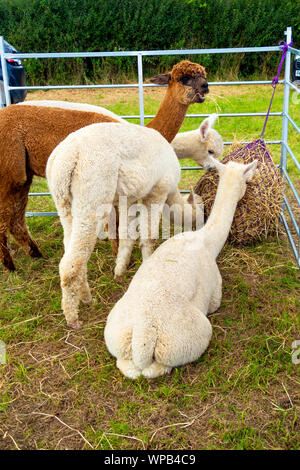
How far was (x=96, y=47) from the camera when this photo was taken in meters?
11.2

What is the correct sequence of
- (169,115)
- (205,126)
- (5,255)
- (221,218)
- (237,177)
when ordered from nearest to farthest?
(221,218)
(237,177)
(5,255)
(169,115)
(205,126)

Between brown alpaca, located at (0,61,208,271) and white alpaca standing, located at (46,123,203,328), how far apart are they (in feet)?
1.80

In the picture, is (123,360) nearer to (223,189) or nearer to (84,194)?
(84,194)

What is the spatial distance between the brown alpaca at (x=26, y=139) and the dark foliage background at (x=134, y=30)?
7141mm

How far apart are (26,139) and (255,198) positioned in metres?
1.86

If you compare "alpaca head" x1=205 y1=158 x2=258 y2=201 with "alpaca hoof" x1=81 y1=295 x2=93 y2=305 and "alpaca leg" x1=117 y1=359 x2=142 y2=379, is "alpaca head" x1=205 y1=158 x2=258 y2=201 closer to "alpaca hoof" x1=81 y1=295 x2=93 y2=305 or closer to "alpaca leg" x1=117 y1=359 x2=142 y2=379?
"alpaca hoof" x1=81 y1=295 x2=93 y2=305

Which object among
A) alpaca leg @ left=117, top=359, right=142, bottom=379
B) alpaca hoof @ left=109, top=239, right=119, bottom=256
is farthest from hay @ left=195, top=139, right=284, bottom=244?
alpaca leg @ left=117, top=359, right=142, bottom=379

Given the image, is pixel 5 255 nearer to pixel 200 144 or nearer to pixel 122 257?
pixel 122 257

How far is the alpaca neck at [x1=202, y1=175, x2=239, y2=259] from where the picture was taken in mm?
3322

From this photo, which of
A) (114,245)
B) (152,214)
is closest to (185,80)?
(152,214)

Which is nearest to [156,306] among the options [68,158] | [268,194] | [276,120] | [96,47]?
[68,158]

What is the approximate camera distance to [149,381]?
8.71 ft
